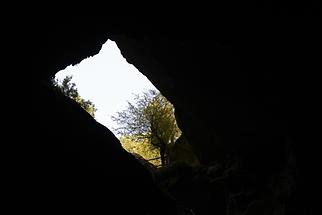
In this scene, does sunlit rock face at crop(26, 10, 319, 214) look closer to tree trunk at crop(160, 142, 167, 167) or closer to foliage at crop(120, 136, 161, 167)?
tree trunk at crop(160, 142, 167, 167)

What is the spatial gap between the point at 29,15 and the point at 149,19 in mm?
3729

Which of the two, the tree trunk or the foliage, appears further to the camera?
the foliage

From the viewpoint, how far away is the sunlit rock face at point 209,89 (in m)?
11.4

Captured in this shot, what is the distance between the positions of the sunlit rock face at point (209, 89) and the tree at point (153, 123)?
55.5 ft

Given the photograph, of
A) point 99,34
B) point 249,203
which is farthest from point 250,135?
point 99,34

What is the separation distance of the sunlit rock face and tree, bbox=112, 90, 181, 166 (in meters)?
16.9

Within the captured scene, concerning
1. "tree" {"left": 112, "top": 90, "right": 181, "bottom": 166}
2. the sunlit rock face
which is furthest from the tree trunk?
the sunlit rock face

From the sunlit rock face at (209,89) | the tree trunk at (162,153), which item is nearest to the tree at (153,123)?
the tree trunk at (162,153)

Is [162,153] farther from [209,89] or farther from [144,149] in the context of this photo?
[209,89]

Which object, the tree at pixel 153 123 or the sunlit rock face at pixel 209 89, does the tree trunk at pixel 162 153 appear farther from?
the sunlit rock face at pixel 209 89

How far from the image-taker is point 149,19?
457 inches

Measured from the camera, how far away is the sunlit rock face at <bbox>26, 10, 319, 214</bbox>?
448 inches

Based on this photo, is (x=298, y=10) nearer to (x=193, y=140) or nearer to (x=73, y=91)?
(x=193, y=140)

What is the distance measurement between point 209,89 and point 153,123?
17902 mm
